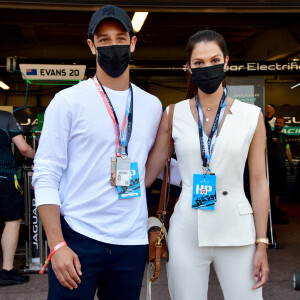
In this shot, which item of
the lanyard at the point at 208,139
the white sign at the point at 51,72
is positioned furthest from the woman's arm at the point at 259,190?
the white sign at the point at 51,72

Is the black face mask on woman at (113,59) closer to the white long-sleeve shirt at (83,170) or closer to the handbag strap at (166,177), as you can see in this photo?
the white long-sleeve shirt at (83,170)

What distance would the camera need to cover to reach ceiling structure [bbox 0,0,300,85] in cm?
390

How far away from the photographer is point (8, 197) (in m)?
4.22

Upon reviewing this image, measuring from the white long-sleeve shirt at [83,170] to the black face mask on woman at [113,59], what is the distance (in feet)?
0.46

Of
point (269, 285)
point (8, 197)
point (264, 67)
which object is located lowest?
point (269, 285)

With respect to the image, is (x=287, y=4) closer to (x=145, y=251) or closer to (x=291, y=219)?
(x=145, y=251)

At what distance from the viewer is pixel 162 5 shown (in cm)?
391

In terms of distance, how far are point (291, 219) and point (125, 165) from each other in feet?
20.9

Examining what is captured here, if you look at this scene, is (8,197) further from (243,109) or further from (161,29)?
(161,29)

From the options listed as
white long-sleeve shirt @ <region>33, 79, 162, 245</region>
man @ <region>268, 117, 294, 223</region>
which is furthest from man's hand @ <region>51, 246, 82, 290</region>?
man @ <region>268, 117, 294, 223</region>

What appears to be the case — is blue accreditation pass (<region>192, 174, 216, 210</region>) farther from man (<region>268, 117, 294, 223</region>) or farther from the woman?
man (<region>268, 117, 294, 223</region>)

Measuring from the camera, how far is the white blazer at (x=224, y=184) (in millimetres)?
1834

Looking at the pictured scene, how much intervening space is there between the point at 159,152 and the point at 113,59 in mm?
494

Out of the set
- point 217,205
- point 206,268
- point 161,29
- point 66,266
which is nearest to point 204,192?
point 217,205
